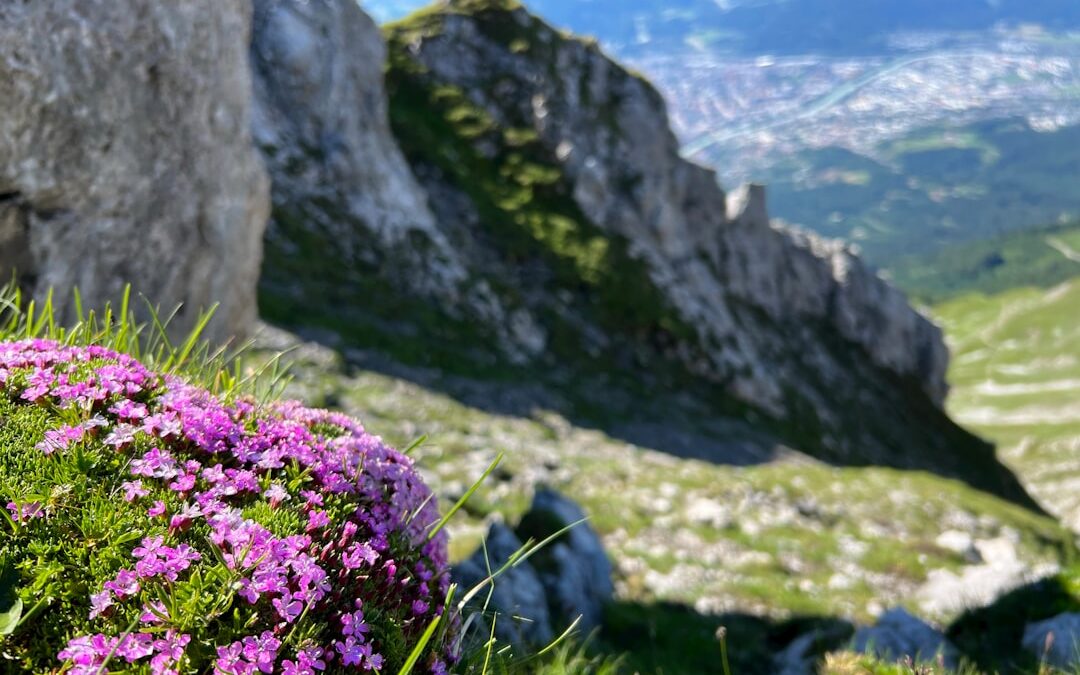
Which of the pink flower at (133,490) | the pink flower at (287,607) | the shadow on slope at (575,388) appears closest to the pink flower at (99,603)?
the pink flower at (133,490)

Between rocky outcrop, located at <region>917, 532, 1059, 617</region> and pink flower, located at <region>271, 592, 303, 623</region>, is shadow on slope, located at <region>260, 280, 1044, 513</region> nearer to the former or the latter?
rocky outcrop, located at <region>917, 532, 1059, 617</region>

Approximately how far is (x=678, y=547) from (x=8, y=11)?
18.8m

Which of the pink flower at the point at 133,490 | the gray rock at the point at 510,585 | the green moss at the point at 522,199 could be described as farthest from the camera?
the green moss at the point at 522,199

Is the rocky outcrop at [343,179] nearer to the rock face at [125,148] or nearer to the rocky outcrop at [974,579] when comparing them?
the rock face at [125,148]

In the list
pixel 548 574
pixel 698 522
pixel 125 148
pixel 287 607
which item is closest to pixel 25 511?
pixel 287 607

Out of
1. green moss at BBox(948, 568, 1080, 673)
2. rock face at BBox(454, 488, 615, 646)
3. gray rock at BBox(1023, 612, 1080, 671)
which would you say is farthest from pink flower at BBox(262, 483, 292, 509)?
green moss at BBox(948, 568, 1080, 673)

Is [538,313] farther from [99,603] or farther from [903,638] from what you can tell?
[99,603]

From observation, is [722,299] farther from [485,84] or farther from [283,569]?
[283,569]

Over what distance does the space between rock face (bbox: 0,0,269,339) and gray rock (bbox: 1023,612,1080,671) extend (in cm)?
1160

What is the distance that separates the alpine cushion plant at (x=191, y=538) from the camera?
2557 millimetres

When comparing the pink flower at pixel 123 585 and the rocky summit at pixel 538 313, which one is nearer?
the pink flower at pixel 123 585

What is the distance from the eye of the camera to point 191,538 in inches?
114

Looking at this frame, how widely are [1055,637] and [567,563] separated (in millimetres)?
6323

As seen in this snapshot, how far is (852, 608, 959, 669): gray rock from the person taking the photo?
7.99m
